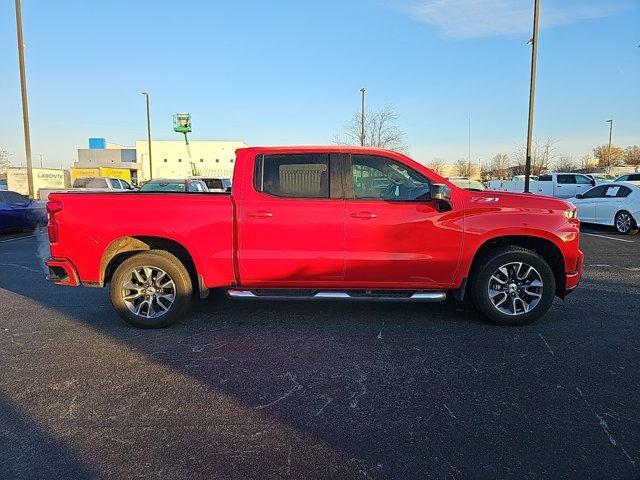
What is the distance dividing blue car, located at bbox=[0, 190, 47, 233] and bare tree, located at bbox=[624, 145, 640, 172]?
7191cm

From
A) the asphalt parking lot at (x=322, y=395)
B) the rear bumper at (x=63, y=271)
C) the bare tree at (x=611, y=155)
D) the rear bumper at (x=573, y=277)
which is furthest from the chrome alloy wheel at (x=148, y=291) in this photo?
the bare tree at (x=611, y=155)

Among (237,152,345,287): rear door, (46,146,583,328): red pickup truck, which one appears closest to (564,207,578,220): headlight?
(46,146,583,328): red pickup truck

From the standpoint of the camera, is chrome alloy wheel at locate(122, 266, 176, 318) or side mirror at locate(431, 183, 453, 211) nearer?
side mirror at locate(431, 183, 453, 211)

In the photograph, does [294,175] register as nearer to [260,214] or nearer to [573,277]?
[260,214]

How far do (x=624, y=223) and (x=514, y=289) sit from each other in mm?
10569

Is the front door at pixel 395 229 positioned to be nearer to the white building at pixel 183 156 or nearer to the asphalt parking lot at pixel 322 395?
the asphalt parking lot at pixel 322 395

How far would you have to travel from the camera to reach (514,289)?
488 cm

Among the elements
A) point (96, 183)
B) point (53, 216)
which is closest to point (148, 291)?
point (53, 216)

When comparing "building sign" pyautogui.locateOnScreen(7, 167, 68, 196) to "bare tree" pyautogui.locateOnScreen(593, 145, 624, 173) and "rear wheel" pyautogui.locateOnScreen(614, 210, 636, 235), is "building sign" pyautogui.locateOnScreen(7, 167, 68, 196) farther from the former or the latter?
"bare tree" pyautogui.locateOnScreen(593, 145, 624, 173)

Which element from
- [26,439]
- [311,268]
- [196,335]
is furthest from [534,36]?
[26,439]

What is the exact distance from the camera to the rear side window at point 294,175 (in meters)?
4.80

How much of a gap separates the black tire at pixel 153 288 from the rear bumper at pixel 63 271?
40 cm

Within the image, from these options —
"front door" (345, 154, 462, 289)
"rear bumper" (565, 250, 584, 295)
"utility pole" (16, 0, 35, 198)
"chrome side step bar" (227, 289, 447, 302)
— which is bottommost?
"chrome side step bar" (227, 289, 447, 302)

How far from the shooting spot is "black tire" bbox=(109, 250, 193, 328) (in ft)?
15.9
